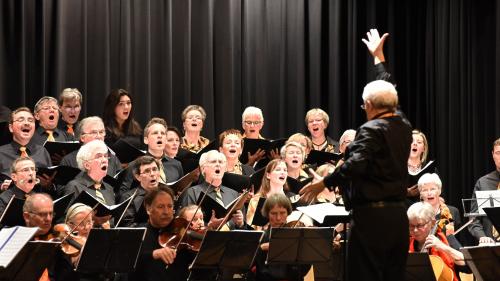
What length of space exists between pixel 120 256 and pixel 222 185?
1.62 metres

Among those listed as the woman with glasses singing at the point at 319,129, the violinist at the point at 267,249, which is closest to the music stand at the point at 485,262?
the violinist at the point at 267,249

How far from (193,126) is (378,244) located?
3.13 metres

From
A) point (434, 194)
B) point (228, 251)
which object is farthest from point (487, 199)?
point (228, 251)

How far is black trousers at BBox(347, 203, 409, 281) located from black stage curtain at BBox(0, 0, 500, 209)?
4257 millimetres

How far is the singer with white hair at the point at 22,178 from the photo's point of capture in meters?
5.81

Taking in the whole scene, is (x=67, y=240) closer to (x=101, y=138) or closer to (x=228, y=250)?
(x=228, y=250)

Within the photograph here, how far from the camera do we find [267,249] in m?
5.98

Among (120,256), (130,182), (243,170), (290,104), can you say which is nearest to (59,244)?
(120,256)

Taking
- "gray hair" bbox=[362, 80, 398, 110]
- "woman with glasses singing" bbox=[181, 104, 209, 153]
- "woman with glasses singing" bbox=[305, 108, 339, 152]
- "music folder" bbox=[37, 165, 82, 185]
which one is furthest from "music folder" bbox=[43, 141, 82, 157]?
"gray hair" bbox=[362, 80, 398, 110]

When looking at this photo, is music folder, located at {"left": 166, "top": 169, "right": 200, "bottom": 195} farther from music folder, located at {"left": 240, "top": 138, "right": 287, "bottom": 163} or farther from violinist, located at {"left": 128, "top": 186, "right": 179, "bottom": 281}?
music folder, located at {"left": 240, "top": 138, "right": 287, "bottom": 163}

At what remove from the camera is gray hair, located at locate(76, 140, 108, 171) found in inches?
241

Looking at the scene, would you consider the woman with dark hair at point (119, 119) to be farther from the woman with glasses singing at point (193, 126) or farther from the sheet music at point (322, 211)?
the sheet music at point (322, 211)

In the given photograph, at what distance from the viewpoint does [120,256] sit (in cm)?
527

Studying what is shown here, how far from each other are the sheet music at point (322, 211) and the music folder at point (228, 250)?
0.40 m
